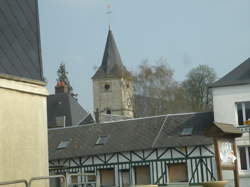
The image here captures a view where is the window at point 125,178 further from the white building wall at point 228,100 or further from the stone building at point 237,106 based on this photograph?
the white building wall at point 228,100

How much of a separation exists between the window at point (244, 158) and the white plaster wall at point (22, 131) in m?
19.2

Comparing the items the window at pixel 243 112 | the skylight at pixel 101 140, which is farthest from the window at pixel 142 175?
the window at pixel 243 112

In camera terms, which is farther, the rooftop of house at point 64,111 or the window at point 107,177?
the rooftop of house at point 64,111

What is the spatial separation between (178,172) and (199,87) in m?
20.2

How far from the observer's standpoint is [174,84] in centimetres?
4559

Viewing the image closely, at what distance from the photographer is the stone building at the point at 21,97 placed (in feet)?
36.1

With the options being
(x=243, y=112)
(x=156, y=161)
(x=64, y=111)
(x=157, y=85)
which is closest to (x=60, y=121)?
(x=64, y=111)

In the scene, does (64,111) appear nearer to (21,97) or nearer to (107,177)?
(107,177)

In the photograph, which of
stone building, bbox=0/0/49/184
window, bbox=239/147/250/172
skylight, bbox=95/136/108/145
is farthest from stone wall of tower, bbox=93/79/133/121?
stone building, bbox=0/0/49/184

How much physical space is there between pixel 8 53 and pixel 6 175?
2.77 meters

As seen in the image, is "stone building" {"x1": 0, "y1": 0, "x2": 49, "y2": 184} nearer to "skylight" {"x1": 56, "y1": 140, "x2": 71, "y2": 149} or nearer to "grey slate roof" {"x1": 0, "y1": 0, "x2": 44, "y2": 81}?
"grey slate roof" {"x1": 0, "y1": 0, "x2": 44, "y2": 81}

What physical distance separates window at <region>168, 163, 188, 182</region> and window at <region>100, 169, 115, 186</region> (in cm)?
381

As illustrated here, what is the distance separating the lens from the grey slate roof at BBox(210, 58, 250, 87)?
3008cm

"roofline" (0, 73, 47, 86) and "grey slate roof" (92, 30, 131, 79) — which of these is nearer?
"roofline" (0, 73, 47, 86)
